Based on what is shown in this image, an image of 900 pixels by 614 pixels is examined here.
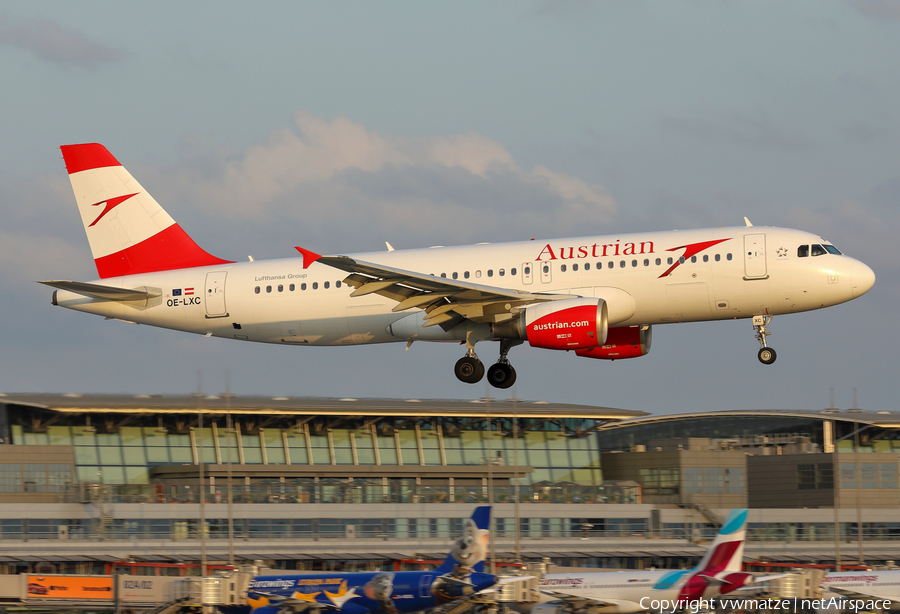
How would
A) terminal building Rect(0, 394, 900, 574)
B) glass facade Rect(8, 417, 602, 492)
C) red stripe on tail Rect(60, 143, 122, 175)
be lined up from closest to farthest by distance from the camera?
red stripe on tail Rect(60, 143, 122, 175) < terminal building Rect(0, 394, 900, 574) < glass facade Rect(8, 417, 602, 492)

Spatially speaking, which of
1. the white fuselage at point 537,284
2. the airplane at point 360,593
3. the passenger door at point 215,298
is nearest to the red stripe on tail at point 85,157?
the white fuselage at point 537,284

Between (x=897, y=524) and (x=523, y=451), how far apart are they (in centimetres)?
2533

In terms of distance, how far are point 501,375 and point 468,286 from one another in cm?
610

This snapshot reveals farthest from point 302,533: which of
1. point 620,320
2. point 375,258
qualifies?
point 620,320

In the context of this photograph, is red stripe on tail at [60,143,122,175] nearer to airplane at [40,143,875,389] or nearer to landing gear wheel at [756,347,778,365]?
airplane at [40,143,875,389]

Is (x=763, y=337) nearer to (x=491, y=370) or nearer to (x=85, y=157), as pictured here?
(x=491, y=370)

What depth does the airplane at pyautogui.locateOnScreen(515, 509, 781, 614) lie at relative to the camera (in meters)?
40.8

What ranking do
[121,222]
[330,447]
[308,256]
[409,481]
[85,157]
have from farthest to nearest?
1. [330,447]
2. [409,481]
3. [85,157]
4. [121,222]
5. [308,256]

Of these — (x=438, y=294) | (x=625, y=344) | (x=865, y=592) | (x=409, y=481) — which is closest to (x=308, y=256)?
(x=438, y=294)

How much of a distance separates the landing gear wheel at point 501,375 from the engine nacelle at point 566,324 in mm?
3727
